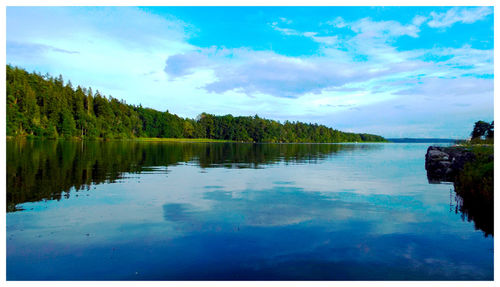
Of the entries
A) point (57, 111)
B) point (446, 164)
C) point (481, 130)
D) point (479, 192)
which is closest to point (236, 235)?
point (479, 192)

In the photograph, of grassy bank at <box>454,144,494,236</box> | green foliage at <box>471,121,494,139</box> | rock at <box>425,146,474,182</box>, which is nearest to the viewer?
grassy bank at <box>454,144,494,236</box>

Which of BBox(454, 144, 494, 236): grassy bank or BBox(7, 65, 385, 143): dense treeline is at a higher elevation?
BBox(7, 65, 385, 143): dense treeline

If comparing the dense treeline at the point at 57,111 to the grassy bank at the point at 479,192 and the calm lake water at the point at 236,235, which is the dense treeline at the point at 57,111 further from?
the grassy bank at the point at 479,192

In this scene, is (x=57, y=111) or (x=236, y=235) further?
(x=57, y=111)

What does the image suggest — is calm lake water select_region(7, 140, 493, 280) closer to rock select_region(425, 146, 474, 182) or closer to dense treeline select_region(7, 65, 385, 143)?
rock select_region(425, 146, 474, 182)

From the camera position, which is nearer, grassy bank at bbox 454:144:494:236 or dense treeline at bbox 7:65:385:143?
grassy bank at bbox 454:144:494:236

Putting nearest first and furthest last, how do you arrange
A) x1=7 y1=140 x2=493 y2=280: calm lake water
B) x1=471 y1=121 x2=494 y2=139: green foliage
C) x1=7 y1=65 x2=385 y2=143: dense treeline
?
x1=7 y1=140 x2=493 y2=280: calm lake water
x1=471 y1=121 x2=494 y2=139: green foliage
x1=7 y1=65 x2=385 y2=143: dense treeline

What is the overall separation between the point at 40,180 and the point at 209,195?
11991 millimetres

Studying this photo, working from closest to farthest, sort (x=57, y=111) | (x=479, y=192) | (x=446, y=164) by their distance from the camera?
(x=479, y=192)
(x=446, y=164)
(x=57, y=111)

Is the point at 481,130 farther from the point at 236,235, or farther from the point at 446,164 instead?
the point at 236,235

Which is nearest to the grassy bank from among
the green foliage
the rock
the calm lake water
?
the calm lake water

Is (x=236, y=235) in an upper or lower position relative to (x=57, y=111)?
lower

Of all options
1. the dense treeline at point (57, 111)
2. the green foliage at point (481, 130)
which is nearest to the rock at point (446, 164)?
the green foliage at point (481, 130)
